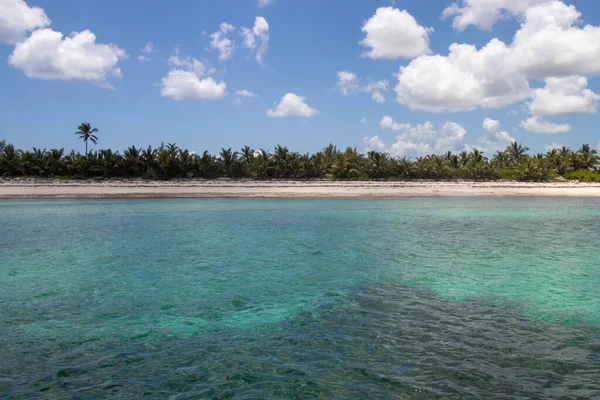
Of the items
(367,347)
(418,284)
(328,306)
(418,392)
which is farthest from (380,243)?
(418,392)

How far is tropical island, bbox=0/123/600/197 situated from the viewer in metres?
58.3

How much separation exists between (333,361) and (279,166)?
63.2 meters

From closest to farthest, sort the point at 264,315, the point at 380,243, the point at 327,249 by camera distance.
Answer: the point at 264,315 < the point at 327,249 < the point at 380,243

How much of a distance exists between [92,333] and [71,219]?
75.1 feet

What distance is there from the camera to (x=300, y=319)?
8453mm

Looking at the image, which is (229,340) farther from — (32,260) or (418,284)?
(32,260)

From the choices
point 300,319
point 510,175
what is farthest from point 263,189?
point 300,319

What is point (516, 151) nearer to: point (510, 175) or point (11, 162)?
point (510, 175)

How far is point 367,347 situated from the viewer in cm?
691

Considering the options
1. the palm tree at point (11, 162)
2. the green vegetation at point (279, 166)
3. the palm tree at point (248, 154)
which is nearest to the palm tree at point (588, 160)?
the green vegetation at point (279, 166)

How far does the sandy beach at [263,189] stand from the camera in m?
51.5

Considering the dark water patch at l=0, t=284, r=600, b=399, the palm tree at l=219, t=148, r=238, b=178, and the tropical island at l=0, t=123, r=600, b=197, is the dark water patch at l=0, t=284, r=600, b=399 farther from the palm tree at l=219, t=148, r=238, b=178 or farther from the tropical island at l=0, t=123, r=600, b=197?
the palm tree at l=219, t=148, r=238, b=178

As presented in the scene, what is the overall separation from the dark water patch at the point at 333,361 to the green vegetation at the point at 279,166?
59.4 meters

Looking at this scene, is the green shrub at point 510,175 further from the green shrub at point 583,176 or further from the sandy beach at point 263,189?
the green shrub at point 583,176
